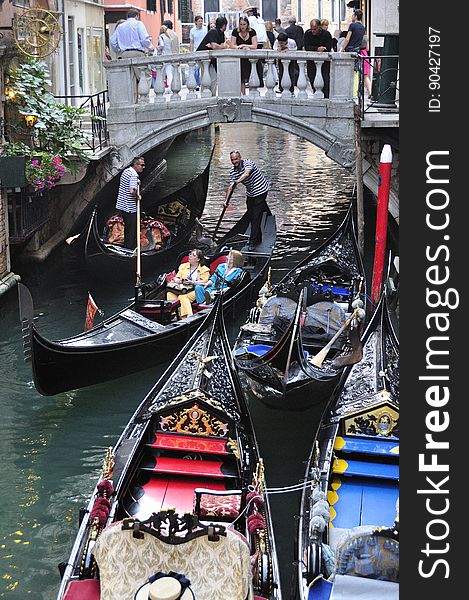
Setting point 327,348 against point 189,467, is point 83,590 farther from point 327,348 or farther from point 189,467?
point 327,348

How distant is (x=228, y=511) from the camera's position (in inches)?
141

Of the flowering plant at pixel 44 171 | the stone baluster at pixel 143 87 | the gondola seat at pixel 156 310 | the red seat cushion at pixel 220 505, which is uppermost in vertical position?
the stone baluster at pixel 143 87

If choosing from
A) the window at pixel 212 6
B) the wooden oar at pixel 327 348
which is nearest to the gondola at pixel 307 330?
the wooden oar at pixel 327 348

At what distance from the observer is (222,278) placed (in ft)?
20.4

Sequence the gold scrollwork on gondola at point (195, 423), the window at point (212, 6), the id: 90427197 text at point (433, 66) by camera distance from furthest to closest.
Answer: the window at point (212, 6) → the gold scrollwork on gondola at point (195, 423) → the id: 90427197 text at point (433, 66)

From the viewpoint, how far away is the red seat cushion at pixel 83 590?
122 inches

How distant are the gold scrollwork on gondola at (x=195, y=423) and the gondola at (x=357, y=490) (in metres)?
0.35

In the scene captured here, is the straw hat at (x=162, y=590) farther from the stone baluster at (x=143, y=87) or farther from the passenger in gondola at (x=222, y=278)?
the stone baluster at (x=143, y=87)

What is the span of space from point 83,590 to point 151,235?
4.86m

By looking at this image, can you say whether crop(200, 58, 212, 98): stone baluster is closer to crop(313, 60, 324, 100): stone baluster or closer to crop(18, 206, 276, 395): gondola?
crop(313, 60, 324, 100): stone baluster

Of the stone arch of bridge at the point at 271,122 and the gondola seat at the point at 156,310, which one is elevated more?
the stone arch of bridge at the point at 271,122

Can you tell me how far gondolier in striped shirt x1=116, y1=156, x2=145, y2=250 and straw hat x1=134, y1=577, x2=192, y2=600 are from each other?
14.7 ft

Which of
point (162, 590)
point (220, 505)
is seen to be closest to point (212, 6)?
point (220, 505)

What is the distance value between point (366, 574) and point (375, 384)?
1372 mm
